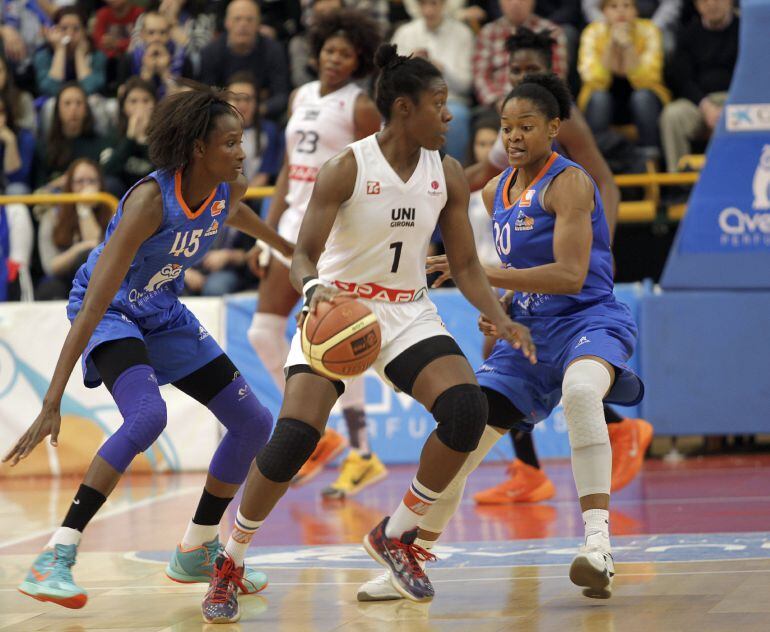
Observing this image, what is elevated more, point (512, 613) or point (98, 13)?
point (98, 13)

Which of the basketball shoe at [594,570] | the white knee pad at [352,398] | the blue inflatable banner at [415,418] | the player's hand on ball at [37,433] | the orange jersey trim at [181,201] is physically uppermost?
the orange jersey trim at [181,201]

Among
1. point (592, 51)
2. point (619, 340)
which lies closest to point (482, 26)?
point (592, 51)

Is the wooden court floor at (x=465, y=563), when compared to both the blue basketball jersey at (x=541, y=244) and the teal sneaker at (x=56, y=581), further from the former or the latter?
the blue basketball jersey at (x=541, y=244)

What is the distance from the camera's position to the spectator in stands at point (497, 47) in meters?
10.5

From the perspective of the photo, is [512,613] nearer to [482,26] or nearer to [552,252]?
[552,252]

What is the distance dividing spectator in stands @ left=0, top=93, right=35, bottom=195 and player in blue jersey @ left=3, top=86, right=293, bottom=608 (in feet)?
20.7

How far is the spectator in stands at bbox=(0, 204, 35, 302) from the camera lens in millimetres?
9906

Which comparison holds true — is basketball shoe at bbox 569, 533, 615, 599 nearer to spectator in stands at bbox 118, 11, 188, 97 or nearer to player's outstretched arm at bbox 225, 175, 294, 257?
player's outstretched arm at bbox 225, 175, 294, 257

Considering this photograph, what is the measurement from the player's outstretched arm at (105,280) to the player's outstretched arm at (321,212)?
55cm

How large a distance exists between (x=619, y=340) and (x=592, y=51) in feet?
20.0

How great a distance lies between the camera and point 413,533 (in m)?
4.64

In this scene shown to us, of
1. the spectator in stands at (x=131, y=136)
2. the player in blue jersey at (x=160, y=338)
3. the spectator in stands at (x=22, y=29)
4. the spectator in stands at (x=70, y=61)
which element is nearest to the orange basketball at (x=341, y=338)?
the player in blue jersey at (x=160, y=338)

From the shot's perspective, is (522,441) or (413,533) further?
(522,441)

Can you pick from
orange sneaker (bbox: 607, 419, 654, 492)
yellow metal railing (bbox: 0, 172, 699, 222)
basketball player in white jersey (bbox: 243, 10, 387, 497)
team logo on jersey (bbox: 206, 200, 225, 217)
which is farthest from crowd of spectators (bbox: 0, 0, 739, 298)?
team logo on jersey (bbox: 206, 200, 225, 217)
